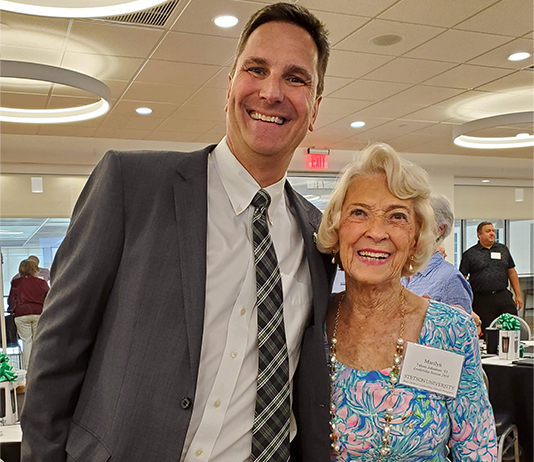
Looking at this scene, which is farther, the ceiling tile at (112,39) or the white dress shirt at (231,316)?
the ceiling tile at (112,39)

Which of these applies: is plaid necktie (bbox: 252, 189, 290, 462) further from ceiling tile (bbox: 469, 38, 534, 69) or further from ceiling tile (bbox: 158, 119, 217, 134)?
ceiling tile (bbox: 158, 119, 217, 134)

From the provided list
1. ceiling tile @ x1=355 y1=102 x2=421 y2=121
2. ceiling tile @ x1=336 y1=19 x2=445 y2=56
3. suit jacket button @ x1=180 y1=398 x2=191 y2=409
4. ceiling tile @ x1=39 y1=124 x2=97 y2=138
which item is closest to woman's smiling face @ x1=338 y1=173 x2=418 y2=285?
suit jacket button @ x1=180 y1=398 x2=191 y2=409

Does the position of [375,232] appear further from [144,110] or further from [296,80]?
[144,110]

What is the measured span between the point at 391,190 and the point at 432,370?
0.55 meters

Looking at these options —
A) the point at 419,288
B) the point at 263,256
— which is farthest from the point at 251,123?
the point at 419,288

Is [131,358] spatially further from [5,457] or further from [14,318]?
[14,318]

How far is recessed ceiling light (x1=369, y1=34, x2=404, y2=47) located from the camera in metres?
4.84

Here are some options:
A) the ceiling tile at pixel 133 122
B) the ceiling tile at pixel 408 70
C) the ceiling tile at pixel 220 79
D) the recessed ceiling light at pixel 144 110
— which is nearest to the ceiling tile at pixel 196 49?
the ceiling tile at pixel 220 79

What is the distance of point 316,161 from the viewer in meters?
10.2

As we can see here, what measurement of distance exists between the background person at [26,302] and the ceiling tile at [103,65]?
396 centimetres

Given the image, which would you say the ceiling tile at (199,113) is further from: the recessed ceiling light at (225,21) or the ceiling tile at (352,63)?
the recessed ceiling light at (225,21)

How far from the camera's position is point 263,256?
1.55 metres

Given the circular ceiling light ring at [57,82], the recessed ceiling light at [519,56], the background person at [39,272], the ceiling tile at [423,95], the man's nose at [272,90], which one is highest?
the ceiling tile at [423,95]

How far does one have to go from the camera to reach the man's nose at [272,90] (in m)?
1.59
